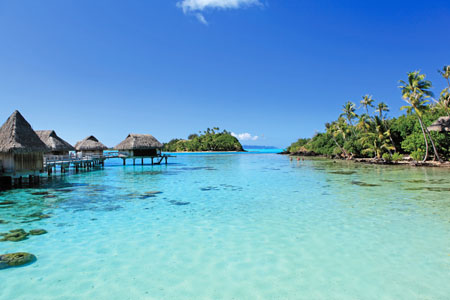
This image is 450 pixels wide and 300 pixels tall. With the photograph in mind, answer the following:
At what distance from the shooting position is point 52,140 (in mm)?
25375

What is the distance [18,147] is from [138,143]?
18632 millimetres

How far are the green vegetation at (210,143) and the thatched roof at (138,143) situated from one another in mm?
65947

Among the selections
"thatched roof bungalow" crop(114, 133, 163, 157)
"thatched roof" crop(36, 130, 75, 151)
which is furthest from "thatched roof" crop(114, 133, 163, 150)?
"thatched roof" crop(36, 130, 75, 151)

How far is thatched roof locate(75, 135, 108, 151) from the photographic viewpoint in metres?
32.0

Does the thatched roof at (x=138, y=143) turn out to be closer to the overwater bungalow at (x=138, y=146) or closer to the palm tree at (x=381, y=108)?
the overwater bungalow at (x=138, y=146)

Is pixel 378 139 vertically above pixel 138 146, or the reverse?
pixel 378 139

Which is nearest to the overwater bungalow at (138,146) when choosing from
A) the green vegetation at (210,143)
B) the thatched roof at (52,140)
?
the thatched roof at (52,140)

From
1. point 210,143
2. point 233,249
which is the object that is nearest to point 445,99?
point 233,249

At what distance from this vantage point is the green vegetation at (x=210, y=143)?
101312mm

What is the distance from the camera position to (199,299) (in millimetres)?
4172

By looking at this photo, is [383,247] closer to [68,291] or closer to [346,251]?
[346,251]

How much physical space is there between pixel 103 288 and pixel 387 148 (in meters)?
37.7

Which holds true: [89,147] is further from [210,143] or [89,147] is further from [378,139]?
[210,143]

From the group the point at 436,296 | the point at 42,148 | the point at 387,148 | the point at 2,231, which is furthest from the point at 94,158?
the point at 387,148
